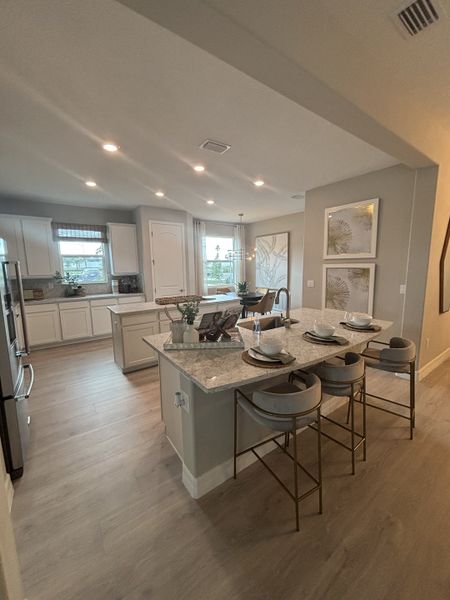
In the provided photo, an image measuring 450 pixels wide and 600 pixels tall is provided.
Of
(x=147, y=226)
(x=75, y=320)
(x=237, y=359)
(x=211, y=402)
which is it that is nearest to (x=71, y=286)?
(x=75, y=320)

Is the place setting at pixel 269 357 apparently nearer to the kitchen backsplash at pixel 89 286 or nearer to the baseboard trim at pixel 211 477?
the baseboard trim at pixel 211 477

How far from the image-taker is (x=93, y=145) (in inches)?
101

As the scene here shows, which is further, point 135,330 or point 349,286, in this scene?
point 349,286

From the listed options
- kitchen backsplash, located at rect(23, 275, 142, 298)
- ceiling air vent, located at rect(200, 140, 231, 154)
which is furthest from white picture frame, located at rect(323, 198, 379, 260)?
kitchen backsplash, located at rect(23, 275, 142, 298)

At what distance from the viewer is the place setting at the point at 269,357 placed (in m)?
1.43

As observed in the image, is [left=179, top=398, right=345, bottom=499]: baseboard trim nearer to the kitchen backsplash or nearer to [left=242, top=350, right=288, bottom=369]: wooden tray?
[left=242, top=350, right=288, bottom=369]: wooden tray

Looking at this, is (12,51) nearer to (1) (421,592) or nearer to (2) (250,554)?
(2) (250,554)

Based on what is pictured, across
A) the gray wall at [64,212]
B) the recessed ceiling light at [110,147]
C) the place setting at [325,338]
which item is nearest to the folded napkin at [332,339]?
the place setting at [325,338]

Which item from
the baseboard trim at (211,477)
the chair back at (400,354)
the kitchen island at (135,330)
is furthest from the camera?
the kitchen island at (135,330)

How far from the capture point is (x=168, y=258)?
5.49 m

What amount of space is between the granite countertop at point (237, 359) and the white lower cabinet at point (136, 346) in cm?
151

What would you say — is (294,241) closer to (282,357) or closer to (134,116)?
(134,116)

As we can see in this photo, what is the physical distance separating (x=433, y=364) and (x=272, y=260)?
4179mm

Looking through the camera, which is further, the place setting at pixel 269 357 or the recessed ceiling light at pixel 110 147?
the recessed ceiling light at pixel 110 147
